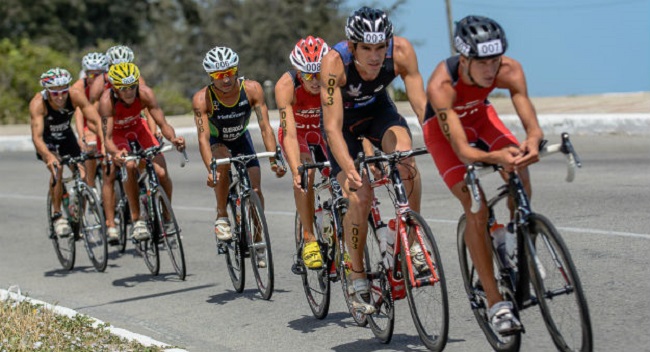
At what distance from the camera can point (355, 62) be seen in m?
7.65

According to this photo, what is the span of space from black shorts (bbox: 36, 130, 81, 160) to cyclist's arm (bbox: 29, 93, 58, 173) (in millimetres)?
477

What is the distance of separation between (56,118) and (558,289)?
9032 millimetres

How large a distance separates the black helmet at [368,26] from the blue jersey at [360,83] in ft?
1.12

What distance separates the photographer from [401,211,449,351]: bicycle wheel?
22.3 feet

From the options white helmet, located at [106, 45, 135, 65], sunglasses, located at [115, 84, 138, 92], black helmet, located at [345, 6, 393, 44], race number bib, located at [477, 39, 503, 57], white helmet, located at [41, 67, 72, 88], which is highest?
black helmet, located at [345, 6, 393, 44]

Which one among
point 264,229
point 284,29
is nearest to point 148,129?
point 264,229

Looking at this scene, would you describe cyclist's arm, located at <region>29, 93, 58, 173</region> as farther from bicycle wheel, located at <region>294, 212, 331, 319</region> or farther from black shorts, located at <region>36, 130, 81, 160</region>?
bicycle wheel, located at <region>294, 212, 331, 319</region>

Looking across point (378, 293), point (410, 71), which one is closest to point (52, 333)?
point (378, 293)

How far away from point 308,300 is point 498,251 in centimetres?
285

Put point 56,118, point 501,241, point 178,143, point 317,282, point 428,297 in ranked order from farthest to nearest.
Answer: point 56,118, point 178,143, point 317,282, point 428,297, point 501,241

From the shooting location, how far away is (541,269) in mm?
6043

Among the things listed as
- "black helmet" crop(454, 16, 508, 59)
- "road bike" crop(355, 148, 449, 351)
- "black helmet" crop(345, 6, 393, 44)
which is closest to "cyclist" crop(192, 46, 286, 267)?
"road bike" crop(355, 148, 449, 351)

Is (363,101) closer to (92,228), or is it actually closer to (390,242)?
(390,242)

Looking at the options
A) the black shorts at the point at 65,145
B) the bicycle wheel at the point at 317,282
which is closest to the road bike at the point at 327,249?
the bicycle wheel at the point at 317,282
